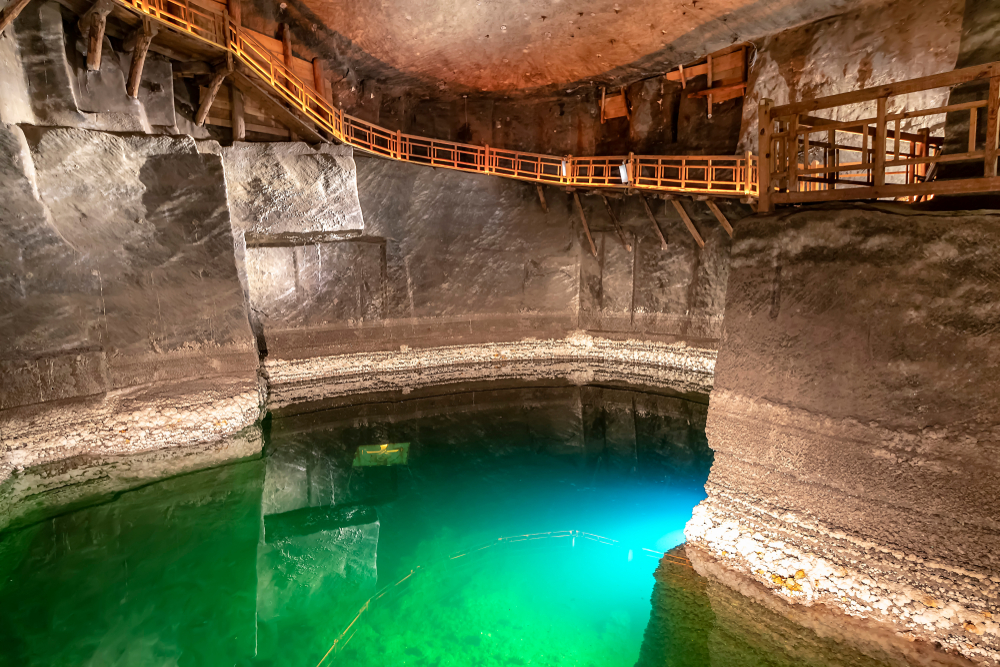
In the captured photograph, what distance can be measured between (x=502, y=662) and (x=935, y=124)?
437 inches

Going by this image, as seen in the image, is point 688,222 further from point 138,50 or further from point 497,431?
point 138,50

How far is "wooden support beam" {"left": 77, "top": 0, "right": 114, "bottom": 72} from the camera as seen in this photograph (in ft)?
27.6

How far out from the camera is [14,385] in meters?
8.15

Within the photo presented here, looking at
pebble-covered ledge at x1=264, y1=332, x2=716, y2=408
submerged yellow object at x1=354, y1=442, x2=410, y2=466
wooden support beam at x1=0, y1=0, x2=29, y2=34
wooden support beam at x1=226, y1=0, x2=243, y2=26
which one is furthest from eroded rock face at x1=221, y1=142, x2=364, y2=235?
submerged yellow object at x1=354, y1=442, x2=410, y2=466

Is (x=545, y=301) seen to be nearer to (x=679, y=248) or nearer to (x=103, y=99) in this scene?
(x=679, y=248)

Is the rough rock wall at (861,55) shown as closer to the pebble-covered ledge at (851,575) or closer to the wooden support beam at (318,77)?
the pebble-covered ledge at (851,575)

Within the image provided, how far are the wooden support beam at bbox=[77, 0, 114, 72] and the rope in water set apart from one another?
8961 millimetres

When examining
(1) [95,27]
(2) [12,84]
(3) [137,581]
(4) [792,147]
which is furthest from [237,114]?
(4) [792,147]

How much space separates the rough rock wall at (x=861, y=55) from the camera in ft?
33.3

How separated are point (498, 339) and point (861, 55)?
994 cm

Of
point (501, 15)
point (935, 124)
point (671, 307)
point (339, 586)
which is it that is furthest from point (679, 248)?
point (339, 586)

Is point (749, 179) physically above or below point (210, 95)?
below

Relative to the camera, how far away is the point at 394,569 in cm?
619

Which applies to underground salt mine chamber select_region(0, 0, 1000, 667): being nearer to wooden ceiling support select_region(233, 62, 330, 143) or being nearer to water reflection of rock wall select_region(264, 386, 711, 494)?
water reflection of rock wall select_region(264, 386, 711, 494)
